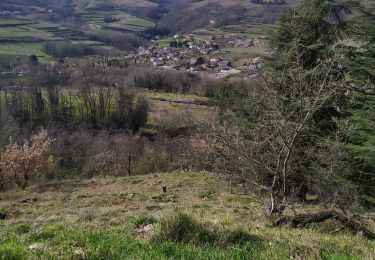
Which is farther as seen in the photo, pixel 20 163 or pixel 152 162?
pixel 152 162

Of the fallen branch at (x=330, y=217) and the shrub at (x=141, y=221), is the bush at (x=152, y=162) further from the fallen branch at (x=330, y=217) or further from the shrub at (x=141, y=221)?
the shrub at (x=141, y=221)

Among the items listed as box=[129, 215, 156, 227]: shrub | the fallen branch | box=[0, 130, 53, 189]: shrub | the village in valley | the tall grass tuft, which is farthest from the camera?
the village in valley

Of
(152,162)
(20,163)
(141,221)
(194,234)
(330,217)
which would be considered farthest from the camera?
(152,162)

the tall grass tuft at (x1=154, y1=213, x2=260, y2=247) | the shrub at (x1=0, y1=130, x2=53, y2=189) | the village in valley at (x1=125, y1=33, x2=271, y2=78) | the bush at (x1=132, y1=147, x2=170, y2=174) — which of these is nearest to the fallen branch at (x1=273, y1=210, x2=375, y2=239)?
the tall grass tuft at (x1=154, y1=213, x2=260, y2=247)

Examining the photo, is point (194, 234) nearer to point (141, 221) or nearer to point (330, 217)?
point (141, 221)

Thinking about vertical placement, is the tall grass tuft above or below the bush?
above

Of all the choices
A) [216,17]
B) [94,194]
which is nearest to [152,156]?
[94,194]

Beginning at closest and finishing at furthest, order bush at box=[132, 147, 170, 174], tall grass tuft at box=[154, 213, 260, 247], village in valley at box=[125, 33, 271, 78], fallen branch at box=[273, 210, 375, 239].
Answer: tall grass tuft at box=[154, 213, 260, 247]
fallen branch at box=[273, 210, 375, 239]
bush at box=[132, 147, 170, 174]
village in valley at box=[125, 33, 271, 78]

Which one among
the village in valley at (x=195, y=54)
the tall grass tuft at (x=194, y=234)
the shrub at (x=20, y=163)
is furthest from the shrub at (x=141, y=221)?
the village in valley at (x=195, y=54)

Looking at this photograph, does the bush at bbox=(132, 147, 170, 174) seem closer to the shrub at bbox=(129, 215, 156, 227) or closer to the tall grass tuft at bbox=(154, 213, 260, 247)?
the shrub at bbox=(129, 215, 156, 227)

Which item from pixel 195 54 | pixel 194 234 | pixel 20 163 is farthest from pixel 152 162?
pixel 195 54

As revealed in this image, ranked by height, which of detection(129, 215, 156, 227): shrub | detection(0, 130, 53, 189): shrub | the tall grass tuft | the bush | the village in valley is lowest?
the village in valley

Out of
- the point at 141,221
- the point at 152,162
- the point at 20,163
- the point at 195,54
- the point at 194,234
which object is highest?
the point at 194,234

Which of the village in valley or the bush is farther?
the village in valley
